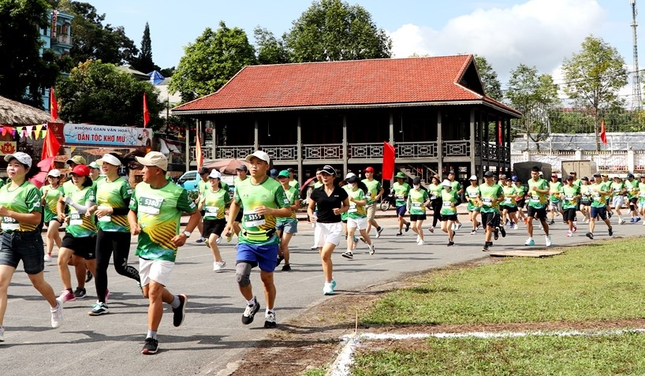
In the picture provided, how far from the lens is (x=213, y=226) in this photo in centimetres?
1448

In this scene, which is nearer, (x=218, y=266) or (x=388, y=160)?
(x=218, y=266)

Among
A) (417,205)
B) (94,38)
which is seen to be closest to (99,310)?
(417,205)

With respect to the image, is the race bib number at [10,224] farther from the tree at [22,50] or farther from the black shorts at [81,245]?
the tree at [22,50]

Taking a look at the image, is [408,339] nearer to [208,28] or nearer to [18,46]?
[18,46]

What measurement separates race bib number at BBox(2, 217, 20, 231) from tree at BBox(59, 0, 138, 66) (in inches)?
2930

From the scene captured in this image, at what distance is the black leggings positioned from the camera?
907cm

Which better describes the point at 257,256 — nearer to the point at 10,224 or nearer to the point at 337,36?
the point at 10,224

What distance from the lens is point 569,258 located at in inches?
593

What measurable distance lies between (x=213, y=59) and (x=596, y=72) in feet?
113

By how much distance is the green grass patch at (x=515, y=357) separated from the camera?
237 inches

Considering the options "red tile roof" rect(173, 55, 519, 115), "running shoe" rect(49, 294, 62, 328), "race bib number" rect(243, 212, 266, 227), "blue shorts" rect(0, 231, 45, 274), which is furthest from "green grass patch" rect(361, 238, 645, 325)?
"red tile roof" rect(173, 55, 519, 115)

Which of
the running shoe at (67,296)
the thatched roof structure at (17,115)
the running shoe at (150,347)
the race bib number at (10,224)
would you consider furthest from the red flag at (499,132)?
the running shoe at (150,347)

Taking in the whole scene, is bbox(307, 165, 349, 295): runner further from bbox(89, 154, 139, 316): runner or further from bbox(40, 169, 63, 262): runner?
bbox(40, 169, 63, 262): runner

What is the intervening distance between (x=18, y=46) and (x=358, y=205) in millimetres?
36440
